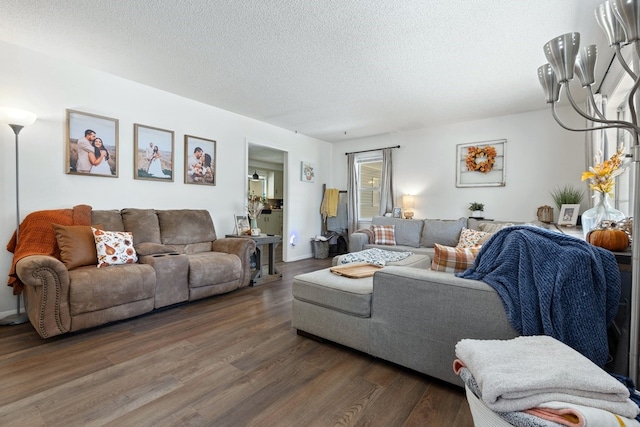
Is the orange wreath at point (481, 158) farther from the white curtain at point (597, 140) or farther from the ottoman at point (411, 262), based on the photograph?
the ottoman at point (411, 262)

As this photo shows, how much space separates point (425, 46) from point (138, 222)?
340cm

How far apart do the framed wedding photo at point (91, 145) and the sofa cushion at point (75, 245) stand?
72cm

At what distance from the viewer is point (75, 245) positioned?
8.58ft

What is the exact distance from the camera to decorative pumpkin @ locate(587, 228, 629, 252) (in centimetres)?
142

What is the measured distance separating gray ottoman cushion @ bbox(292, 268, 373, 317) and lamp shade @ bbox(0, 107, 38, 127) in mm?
2698

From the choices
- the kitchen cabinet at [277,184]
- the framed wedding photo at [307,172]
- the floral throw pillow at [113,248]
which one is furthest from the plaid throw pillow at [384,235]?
the kitchen cabinet at [277,184]

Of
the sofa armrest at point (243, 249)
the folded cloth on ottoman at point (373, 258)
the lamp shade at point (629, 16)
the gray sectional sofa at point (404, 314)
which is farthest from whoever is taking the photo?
the sofa armrest at point (243, 249)

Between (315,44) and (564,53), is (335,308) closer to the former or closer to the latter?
(564,53)

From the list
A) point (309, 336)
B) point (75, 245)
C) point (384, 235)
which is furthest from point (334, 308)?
point (384, 235)

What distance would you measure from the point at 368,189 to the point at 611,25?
17.0 ft

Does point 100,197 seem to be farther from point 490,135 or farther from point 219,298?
point 490,135

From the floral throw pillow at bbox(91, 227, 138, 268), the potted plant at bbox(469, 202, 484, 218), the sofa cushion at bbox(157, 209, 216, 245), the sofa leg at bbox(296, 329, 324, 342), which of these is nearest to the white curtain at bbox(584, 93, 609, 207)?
the potted plant at bbox(469, 202, 484, 218)

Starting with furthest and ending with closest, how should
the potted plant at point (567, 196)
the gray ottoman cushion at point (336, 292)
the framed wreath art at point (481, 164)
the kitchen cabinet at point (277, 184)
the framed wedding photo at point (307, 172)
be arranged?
the kitchen cabinet at point (277, 184) → the framed wedding photo at point (307, 172) → the framed wreath art at point (481, 164) → the potted plant at point (567, 196) → the gray ottoman cushion at point (336, 292)

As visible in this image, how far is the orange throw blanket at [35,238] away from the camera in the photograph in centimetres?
250
